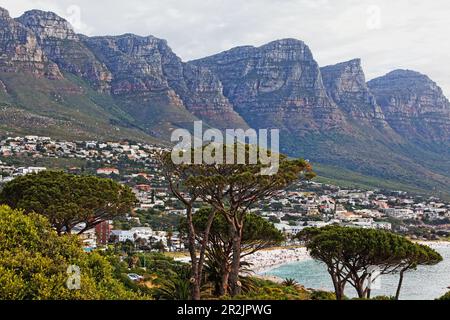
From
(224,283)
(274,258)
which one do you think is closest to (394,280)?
(274,258)

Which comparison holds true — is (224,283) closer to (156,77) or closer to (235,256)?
(235,256)

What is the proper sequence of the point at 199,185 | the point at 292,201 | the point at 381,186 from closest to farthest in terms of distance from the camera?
1. the point at 199,185
2. the point at 292,201
3. the point at 381,186

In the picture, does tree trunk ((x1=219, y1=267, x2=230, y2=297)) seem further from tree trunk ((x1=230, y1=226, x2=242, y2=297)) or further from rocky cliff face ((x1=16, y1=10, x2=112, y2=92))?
rocky cliff face ((x1=16, y1=10, x2=112, y2=92))

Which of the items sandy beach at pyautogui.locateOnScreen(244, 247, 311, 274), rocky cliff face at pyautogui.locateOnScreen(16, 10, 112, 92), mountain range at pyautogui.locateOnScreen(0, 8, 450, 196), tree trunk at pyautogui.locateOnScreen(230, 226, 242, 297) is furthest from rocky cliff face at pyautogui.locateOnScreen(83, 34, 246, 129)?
tree trunk at pyautogui.locateOnScreen(230, 226, 242, 297)

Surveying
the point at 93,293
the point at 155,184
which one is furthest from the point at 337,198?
the point at 93,293
